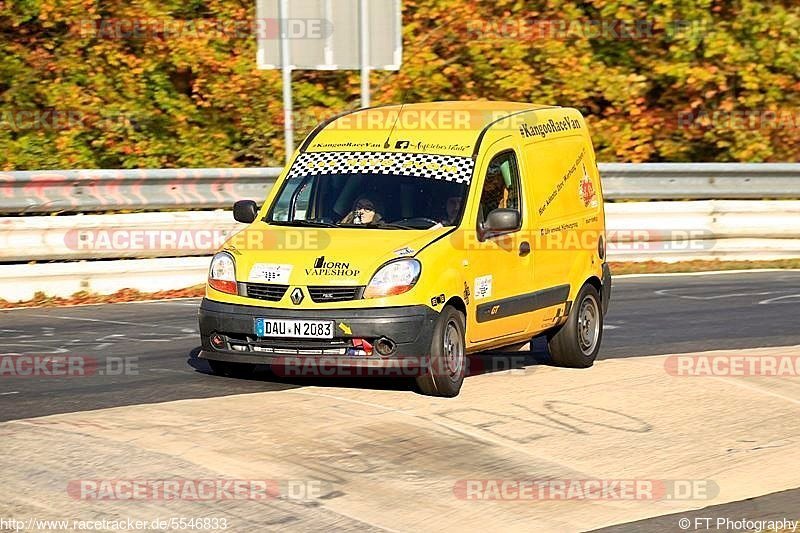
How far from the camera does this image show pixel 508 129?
37.0ft

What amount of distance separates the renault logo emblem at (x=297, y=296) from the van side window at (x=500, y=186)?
1.53m

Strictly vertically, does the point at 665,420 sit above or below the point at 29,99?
below

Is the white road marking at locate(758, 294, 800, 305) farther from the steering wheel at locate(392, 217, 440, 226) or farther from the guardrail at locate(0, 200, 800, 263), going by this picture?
the steering wheel at locate(392, 217, 440, 226)

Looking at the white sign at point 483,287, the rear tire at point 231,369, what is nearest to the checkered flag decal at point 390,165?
the white sign at point 483,287

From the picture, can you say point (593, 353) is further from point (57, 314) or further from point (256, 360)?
point (57, 314)

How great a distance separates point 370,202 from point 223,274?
1.26 meters

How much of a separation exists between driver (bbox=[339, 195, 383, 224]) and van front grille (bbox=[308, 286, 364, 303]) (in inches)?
36.7

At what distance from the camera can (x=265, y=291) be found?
10039 millimetres

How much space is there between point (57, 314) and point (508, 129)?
524 cm

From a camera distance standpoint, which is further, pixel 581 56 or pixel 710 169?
pixel 581 56

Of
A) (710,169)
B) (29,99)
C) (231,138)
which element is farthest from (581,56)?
(29,99)

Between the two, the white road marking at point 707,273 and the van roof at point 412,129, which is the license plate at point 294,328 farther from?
the white road marking at point 707,273

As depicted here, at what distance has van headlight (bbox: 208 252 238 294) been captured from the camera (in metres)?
10.2

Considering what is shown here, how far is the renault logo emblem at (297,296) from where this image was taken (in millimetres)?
9898
